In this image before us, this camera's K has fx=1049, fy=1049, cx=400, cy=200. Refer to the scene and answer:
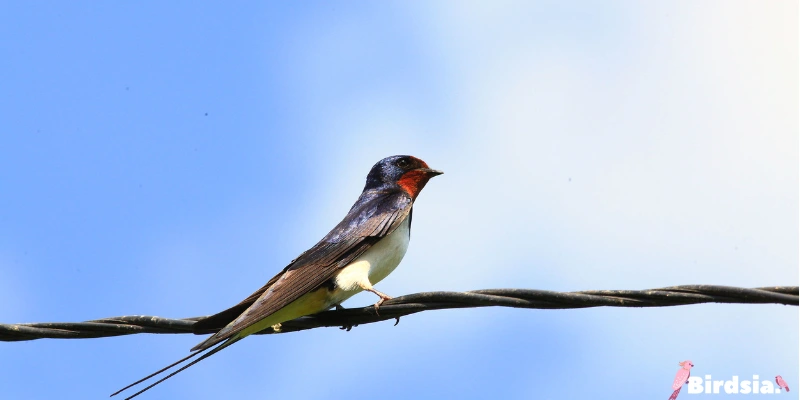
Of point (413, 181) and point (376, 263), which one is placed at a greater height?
point (413, 181)

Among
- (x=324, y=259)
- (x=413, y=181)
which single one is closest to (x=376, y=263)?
(x=324, y=259)

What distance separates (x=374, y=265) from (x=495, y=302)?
205 centimetres

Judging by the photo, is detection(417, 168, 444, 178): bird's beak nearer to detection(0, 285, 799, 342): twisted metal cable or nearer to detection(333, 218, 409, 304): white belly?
detection(333, 218, 409, 304): white belly

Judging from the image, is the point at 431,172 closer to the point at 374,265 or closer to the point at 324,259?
the point at 374,265

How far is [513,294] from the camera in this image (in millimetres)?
4039

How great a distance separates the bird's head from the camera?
7.29 m

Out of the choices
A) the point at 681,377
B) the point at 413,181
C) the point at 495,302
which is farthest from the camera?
the point at 413,181

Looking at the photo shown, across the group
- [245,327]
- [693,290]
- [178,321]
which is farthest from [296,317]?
[693,290]

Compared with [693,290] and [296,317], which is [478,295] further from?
[296,317]

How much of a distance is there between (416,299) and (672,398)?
1545mm

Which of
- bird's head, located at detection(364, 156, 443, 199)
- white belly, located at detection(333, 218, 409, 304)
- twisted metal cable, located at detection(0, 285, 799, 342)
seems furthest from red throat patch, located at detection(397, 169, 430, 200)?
twisted metal cable, located at detection(0, 285, 799, 342)

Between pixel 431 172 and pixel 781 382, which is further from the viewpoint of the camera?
pixel 431 172

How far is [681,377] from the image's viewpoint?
535cm

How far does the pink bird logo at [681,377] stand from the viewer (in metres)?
5.18
